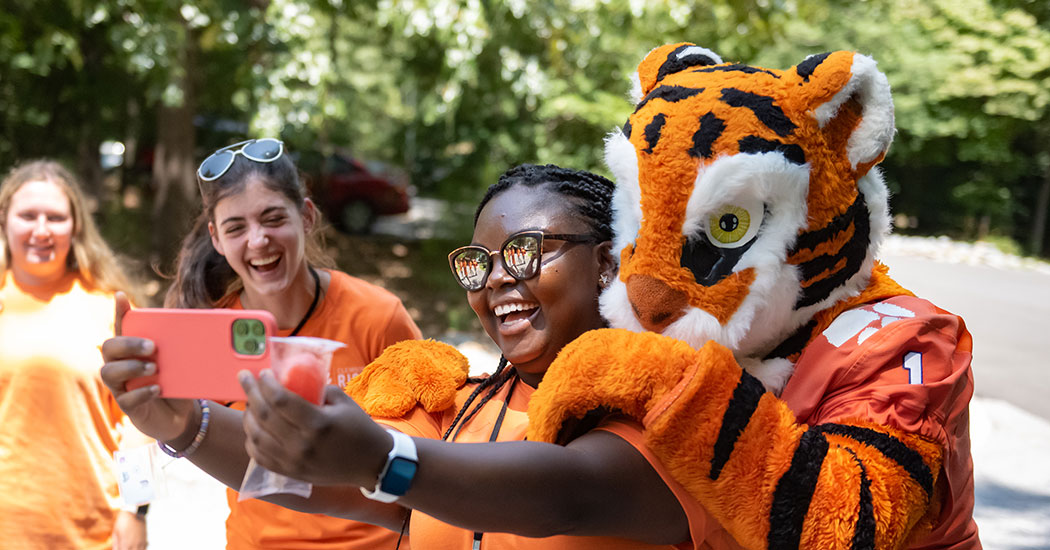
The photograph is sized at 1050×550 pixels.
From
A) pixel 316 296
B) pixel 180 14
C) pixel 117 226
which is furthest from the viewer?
pixel 117 226

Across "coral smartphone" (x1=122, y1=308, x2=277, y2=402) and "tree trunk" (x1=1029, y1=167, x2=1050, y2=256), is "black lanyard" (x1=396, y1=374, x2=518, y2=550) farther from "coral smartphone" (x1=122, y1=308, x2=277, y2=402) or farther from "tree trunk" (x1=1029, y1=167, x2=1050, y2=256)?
"tree trunk" (x1=1029, y1=167, x2=1050, y2=256)

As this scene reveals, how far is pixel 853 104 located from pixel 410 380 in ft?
3.24

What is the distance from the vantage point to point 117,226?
11.9 meters

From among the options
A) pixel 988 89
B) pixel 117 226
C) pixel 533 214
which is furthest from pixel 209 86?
pixel 988 89

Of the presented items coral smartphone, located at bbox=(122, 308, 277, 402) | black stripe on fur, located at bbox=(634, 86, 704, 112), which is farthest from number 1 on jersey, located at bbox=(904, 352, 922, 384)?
coral smartphone, located at bbox=(122, 308, 277, 402)

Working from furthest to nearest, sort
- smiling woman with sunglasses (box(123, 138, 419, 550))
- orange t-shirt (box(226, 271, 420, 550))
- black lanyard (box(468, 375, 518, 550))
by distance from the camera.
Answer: smiling woman with sunglasses (box(123, 138, 419, 550)) → orange t-shirt (box(226, 271, 420, 550)) → black lanyard (box(468, 375, 518, 550))

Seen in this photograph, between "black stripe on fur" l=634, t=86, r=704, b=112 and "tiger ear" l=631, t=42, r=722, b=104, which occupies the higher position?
"tiger ear" l=631, t=42, r=722, b=104

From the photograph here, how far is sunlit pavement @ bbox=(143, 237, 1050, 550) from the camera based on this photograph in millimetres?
4746

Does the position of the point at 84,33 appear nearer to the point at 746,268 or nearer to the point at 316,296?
the point at 316,296

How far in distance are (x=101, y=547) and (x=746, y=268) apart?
8.68 feet

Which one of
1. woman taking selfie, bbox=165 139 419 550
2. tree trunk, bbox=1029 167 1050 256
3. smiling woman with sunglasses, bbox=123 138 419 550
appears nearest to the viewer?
smiling woman with sunglasses, bbox=123 138 419 550

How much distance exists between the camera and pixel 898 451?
1.25 m

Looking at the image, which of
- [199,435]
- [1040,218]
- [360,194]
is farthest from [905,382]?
[1040,218]

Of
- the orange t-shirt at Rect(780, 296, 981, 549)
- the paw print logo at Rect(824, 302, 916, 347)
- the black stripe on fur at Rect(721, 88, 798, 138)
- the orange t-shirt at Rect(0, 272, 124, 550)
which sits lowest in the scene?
the orange t-shirt at Rect(0, 272, 124, 550)
